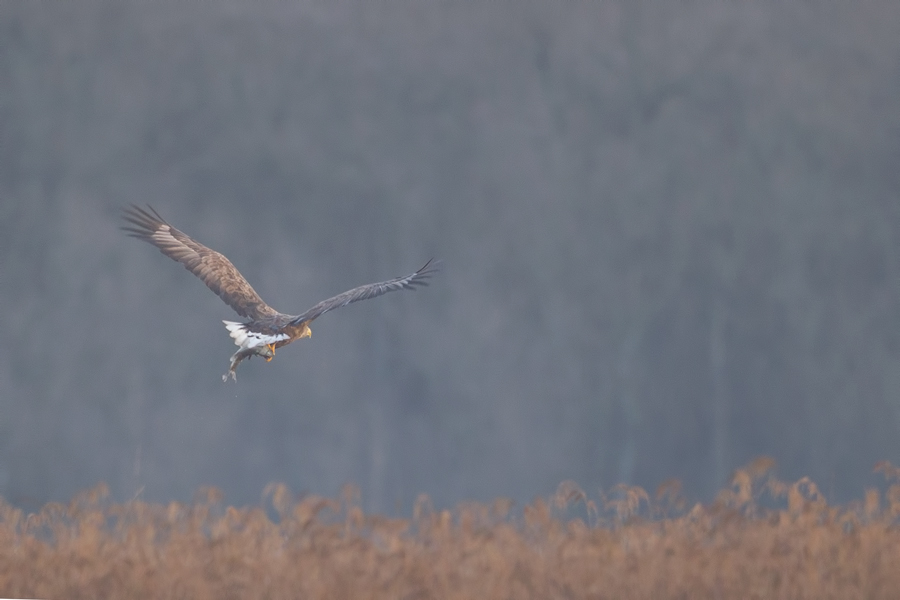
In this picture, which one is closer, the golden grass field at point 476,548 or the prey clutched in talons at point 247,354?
the golden grass field at point 476,548

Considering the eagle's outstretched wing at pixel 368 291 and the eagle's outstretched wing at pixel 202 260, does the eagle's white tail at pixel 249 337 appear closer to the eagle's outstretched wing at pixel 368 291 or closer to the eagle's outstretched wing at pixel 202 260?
the eagle's outstretched wing at pixel 202 260

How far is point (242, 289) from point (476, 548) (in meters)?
2.02

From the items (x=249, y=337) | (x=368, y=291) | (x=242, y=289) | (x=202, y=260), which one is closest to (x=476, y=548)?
(x=368, y=291)

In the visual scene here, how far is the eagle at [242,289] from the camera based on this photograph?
5.36 metres

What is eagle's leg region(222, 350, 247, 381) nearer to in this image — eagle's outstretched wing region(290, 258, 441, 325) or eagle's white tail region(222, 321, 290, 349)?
eagle's white tail region(222, 321, 290, 349)

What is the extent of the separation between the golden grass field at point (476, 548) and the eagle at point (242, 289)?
0.82 m

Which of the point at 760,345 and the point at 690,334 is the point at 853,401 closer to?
the point at 760,345

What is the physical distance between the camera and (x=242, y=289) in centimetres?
604

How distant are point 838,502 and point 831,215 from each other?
1.44m

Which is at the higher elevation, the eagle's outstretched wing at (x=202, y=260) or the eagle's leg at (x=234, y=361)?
the eagle's outstretched wing at (x=202, y=260)

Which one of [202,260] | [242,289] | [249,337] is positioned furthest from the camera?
[202,260]

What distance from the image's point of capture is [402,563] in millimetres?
4707

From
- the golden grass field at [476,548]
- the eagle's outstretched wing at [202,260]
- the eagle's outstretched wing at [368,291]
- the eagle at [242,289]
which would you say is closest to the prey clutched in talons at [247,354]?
the eagle at [242,289]

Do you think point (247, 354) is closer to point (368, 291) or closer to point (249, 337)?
point (249, 337)
